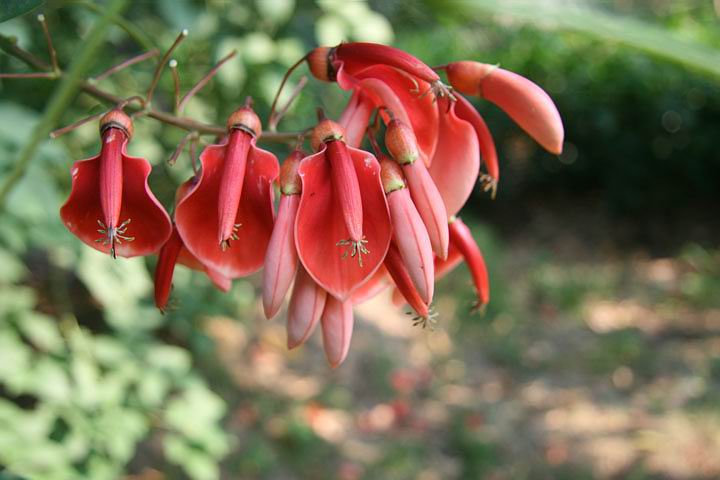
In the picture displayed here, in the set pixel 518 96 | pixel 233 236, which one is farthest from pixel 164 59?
pixel 518 96

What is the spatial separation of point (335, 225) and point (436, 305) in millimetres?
2671

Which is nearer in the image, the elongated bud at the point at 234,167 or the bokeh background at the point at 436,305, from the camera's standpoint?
the elongated bud at the point at 234,167

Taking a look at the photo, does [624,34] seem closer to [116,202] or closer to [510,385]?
[116,202]

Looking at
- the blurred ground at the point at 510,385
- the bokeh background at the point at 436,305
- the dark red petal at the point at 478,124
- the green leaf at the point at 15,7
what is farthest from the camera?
the blurred ground at the point at 510,385

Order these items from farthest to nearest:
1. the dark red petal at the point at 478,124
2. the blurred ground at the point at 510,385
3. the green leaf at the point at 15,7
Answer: the blurred ground at the point at 510,385 < the dark red petal at the point at 478,124 < the green leaf at the point at 15,7

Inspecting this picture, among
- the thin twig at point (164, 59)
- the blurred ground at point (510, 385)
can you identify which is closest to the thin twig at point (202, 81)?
the thin twig at point (164, 59)

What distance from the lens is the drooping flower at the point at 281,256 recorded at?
417 mm

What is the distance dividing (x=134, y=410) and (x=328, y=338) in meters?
0.82

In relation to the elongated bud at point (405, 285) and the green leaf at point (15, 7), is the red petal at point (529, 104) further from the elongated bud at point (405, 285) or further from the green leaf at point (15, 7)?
the green leaf at point (15, 7)

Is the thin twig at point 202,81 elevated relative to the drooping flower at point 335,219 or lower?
elevated

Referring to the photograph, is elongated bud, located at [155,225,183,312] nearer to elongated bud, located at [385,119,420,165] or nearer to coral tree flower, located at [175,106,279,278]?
coral tree flower, located at [175,106,279,278]

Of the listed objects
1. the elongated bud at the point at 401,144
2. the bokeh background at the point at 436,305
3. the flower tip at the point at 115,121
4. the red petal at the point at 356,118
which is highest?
the bokeh background at the point at 436,305

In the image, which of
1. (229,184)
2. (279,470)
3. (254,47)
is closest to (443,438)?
(279,470)

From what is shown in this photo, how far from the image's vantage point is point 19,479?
0.57 m
